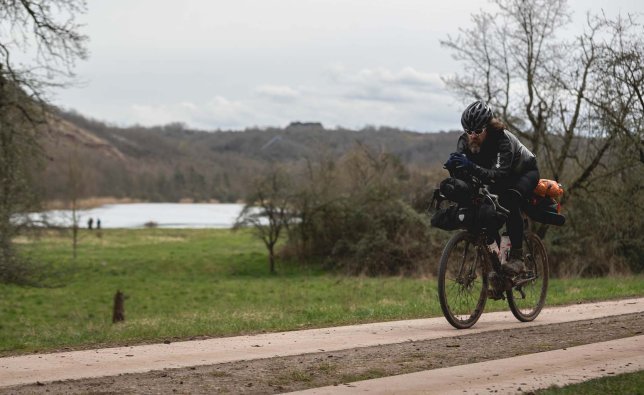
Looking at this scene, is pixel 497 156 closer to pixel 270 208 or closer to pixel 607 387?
pixel 607 387

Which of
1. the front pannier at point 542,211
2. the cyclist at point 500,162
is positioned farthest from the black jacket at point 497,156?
the front pannier at point 542,211

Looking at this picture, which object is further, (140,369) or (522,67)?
(522,67)

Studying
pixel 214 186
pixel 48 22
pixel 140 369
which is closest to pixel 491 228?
pixel 140 369

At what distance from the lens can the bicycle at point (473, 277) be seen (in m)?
8.28

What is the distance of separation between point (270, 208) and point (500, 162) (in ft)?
151

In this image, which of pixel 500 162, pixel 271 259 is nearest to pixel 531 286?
pixel 500 162

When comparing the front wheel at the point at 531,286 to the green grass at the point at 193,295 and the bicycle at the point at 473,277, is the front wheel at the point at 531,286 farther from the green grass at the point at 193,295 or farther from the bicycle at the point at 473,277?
the green grass at the point at 193,295

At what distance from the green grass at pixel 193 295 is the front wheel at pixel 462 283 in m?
1.41

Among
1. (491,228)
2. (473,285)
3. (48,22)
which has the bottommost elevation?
(473,285)

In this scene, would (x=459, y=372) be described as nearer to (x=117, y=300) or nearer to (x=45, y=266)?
(x=45, y=266)

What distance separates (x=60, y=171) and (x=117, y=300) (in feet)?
154

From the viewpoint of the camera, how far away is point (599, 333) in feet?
26.3

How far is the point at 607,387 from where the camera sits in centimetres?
545

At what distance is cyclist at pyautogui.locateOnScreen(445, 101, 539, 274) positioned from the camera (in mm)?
8148
